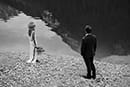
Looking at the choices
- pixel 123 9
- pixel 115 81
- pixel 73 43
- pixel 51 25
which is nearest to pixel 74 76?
pixel 115 81

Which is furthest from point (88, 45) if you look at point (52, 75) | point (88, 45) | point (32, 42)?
point (32, 42)

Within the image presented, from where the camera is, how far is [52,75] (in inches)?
400

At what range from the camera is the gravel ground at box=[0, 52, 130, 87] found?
9.29 metres

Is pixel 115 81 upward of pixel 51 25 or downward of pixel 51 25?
downward

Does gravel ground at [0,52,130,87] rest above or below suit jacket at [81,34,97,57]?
below

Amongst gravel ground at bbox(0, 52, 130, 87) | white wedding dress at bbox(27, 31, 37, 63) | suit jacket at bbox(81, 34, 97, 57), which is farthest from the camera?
white wedding dress at bbox(27, 31, 37, 63)

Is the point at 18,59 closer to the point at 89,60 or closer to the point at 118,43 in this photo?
the point at 89,60

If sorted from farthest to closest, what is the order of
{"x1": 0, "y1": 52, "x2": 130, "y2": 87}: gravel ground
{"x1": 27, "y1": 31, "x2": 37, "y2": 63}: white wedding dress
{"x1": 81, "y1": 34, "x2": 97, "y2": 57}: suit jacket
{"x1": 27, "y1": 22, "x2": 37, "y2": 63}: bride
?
{"x1": 27, "y1": 31, "x2": 37, "y2": 63}: white wedding dress → {"x1": 27, "y1": 22, "x2": 37, "y2": 63}: bride → {"x1": 81, "y1": 34, "x2": 97, "y2": 57}: suit jacket → {"x1": 0, "y1": 52, "x2": 130, "y2": 87}: gravel ground

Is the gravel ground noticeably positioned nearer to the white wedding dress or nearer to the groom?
the white wedding dress

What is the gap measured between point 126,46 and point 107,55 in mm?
3105

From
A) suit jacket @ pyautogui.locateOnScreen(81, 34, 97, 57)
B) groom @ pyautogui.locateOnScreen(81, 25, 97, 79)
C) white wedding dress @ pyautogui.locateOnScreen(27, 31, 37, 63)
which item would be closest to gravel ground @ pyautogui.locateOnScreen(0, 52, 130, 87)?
white wedding dress @ pyautogui.locateOnScreen(27, 31, 37, 63)

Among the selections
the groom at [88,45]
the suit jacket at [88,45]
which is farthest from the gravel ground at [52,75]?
the suit jacket at [88,45]

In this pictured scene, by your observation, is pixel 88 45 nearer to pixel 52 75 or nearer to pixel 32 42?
pixel 52 75

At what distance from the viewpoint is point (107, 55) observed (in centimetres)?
1975
